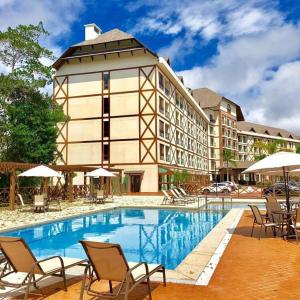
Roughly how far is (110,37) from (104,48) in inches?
60.1

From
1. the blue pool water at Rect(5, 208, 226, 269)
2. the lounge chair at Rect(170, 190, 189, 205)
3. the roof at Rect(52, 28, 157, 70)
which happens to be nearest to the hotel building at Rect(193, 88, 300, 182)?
the roof at Rect(52, 28, 157, 70)

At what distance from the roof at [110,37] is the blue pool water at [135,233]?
24.6 m

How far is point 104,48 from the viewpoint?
3884 centimetres

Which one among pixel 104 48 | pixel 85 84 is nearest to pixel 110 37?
pixel 104 48

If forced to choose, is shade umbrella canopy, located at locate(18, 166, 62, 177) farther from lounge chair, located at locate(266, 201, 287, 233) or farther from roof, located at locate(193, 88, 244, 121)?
roof, located at locate(193, 88, 244, 121)

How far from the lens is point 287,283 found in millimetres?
5324

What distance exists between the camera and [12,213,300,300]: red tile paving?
4.93 meters

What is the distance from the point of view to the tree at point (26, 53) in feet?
75.8

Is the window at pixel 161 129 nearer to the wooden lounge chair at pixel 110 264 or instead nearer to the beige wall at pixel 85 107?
the beige wall at pixel 85 107

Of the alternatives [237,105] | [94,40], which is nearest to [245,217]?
[94,40]

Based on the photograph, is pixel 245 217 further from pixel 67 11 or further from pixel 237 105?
pixel 237 105

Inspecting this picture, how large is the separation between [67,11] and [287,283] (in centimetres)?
1089

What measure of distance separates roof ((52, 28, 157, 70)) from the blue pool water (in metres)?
23.2

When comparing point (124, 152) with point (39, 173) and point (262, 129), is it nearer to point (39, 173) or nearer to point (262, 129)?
point (39, 173)
